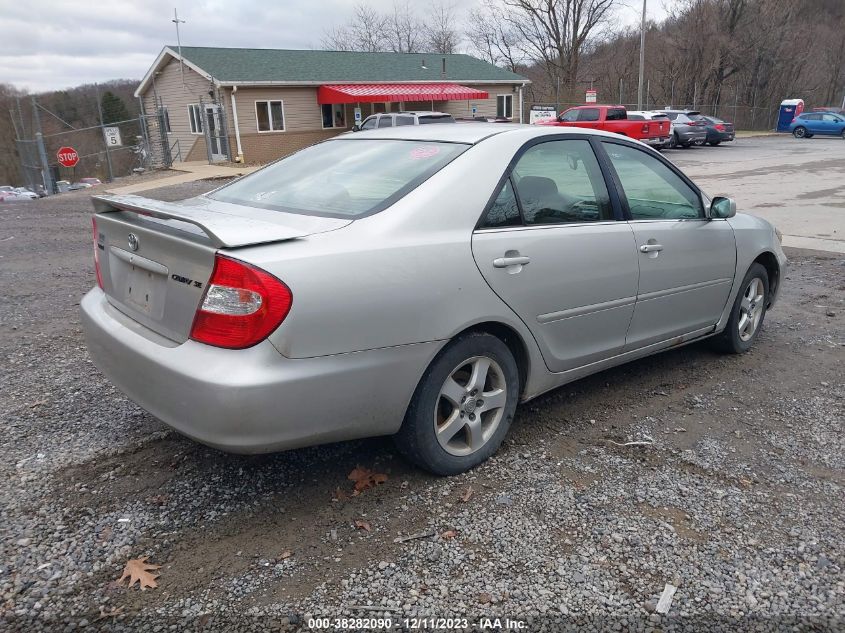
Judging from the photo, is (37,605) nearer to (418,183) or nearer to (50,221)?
(418,183)

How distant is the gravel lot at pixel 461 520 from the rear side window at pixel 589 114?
24689 millimetres

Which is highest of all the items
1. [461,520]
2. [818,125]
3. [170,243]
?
[170,243]

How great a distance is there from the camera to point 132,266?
3035mm

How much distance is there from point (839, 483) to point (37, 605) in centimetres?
343

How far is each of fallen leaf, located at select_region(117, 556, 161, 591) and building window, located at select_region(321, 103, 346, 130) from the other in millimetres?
29165

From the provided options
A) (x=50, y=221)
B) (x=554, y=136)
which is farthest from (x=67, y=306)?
(x=50, y=221)

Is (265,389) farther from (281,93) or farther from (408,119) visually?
(281,93)

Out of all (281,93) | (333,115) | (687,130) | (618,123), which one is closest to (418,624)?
(618,123)

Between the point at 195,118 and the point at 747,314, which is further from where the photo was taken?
the point at 195,118

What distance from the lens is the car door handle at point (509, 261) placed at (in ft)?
10.1

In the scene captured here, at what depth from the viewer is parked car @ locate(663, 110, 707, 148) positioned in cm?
2977

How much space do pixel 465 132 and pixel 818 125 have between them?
136 feet

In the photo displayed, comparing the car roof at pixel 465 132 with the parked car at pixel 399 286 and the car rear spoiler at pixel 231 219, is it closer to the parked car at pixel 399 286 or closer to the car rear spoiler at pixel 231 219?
the parked car at pixel 399 286

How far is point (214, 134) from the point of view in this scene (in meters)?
27.9
